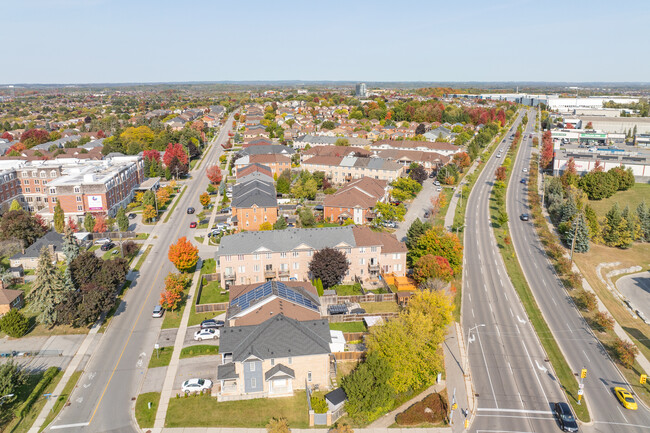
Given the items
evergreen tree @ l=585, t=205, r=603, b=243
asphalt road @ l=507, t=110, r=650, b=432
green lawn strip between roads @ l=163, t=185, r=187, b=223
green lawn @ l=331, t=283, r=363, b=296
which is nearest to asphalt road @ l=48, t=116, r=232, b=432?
green lawn strip between roads @ l=163, t=185, r=187, b=223

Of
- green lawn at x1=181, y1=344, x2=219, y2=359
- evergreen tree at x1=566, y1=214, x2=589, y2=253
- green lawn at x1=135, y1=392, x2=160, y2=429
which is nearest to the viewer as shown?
green lawn at x1=135, y1=392, x2=160, y2=429

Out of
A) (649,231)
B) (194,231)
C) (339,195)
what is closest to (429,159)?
(339,195)

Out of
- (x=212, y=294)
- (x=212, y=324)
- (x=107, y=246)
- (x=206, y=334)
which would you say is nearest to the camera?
(x=206, y=334)

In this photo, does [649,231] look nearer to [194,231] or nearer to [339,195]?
[339,195]

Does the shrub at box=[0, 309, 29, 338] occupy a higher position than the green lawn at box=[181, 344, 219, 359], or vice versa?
the shrub at box=[0, 309, 29, 338]

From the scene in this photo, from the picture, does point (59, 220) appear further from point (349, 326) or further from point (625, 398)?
point (625, 398)

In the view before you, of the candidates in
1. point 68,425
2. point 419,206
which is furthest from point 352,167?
point 68,425

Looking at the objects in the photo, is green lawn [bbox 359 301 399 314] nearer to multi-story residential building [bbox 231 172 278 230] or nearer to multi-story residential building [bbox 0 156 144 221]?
multi-story residential building [bbox 231 172 278 230]
